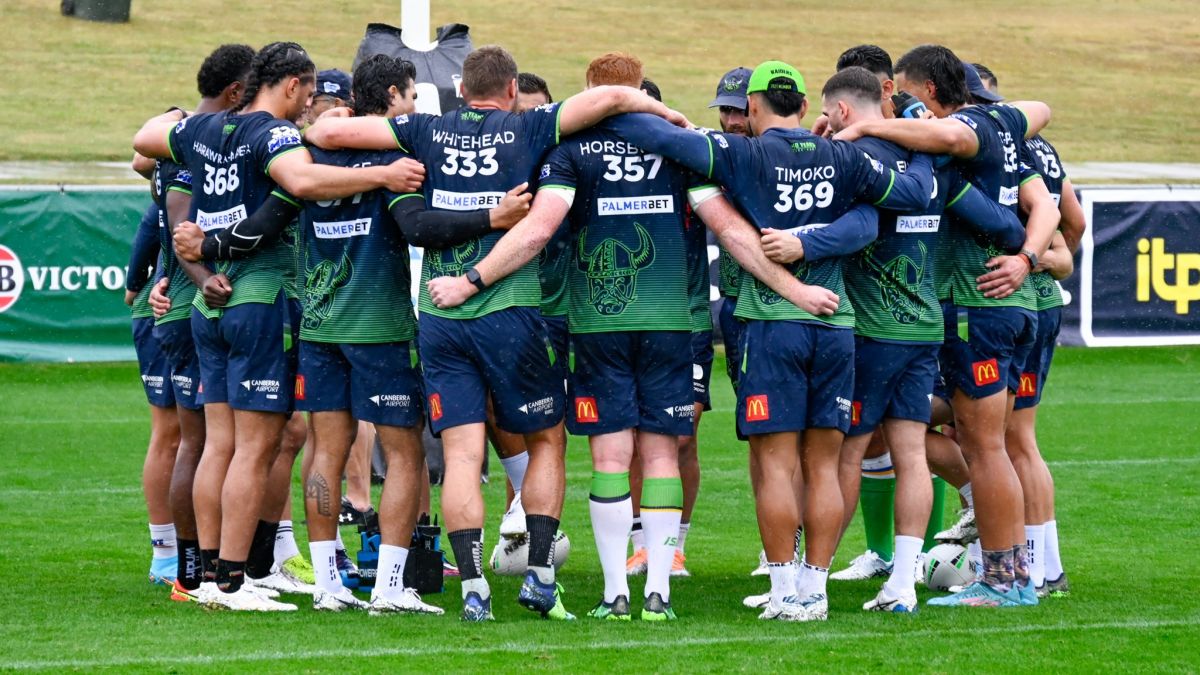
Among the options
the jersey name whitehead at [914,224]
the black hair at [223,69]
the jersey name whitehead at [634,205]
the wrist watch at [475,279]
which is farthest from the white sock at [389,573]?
the jersey name whitehead at [914,224]

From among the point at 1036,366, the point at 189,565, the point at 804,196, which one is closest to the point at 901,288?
the point at 804,196

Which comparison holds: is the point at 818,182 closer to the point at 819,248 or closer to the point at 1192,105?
the point at 819,248

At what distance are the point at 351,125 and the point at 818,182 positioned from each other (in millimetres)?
1883

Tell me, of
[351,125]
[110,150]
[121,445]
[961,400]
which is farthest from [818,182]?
[110,150]

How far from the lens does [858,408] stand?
697cm

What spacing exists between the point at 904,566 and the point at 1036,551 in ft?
2.79

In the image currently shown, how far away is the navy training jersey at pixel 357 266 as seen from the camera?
6.79m

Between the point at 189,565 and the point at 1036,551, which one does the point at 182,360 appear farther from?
the point at 1036,551

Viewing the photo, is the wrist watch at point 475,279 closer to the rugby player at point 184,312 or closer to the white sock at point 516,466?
the rugby player at point 184,312

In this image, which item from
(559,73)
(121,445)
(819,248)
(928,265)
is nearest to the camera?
(819,248)

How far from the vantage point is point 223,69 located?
24.4ft

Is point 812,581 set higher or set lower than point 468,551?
lower

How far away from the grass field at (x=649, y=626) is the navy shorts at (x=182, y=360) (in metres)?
0.88

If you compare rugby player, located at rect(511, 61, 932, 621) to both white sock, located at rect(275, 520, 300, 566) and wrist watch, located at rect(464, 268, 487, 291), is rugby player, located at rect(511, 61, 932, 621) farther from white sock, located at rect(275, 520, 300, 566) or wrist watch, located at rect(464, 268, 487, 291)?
white sock, located at rect(275, 520, 300, 566)
